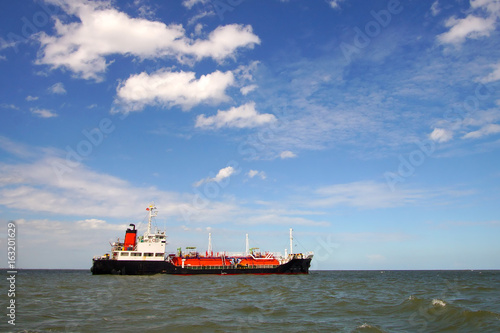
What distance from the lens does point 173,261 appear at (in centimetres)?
7362

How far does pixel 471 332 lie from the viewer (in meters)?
16.8

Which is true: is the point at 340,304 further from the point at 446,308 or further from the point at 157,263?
the point at 157,263

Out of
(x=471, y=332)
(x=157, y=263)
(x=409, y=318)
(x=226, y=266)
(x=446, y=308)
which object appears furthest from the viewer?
(x=226, y=266)

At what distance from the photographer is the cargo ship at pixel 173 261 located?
6619 centimetres

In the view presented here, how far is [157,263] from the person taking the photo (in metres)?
67.2

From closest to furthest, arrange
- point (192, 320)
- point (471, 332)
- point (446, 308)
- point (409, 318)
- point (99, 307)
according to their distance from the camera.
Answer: point (471, 332) → point (192, 320) → point (409, 318) → point (446, 308) → point (99, 307)

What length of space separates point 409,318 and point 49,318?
21504 mm

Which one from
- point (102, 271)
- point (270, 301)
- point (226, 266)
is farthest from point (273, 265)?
point (270, 301)

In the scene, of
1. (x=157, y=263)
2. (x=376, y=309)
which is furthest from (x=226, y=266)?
(x=376, y=309)

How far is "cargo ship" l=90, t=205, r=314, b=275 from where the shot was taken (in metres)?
66.2

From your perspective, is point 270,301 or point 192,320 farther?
point 270,301

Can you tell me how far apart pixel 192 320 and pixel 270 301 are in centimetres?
986

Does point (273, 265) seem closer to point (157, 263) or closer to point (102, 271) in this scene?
point (157, 263)

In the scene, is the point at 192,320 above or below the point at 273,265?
above
